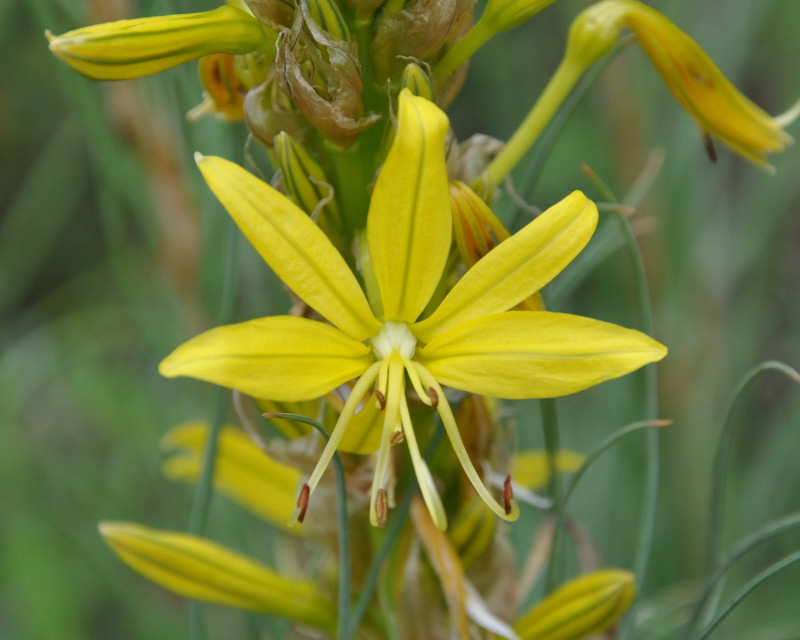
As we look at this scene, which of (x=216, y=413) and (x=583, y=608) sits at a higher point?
(x=216, y=413)

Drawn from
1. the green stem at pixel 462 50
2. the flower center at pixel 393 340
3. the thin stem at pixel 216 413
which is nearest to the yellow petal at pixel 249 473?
the thin stem at pixel 216 413

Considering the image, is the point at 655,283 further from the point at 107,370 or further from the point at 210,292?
the point at 107,370

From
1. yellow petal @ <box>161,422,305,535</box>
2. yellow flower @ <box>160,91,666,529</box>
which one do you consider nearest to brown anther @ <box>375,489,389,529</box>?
yellow flower @ <box>160,91,666,529</box>

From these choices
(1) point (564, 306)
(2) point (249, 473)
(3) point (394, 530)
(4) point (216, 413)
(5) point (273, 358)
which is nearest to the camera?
(5) point (273, 358)

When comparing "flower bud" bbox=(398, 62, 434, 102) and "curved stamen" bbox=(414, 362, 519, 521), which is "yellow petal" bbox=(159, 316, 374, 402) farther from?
"flower bud" bbox=(398, 62, 434, 102)

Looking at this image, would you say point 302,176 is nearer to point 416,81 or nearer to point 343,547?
point 416,81

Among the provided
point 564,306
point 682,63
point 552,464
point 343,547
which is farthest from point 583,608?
point 564,306

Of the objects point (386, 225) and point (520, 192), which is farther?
point (520, 192)

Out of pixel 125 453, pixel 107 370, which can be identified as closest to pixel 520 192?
pixel 125 453
